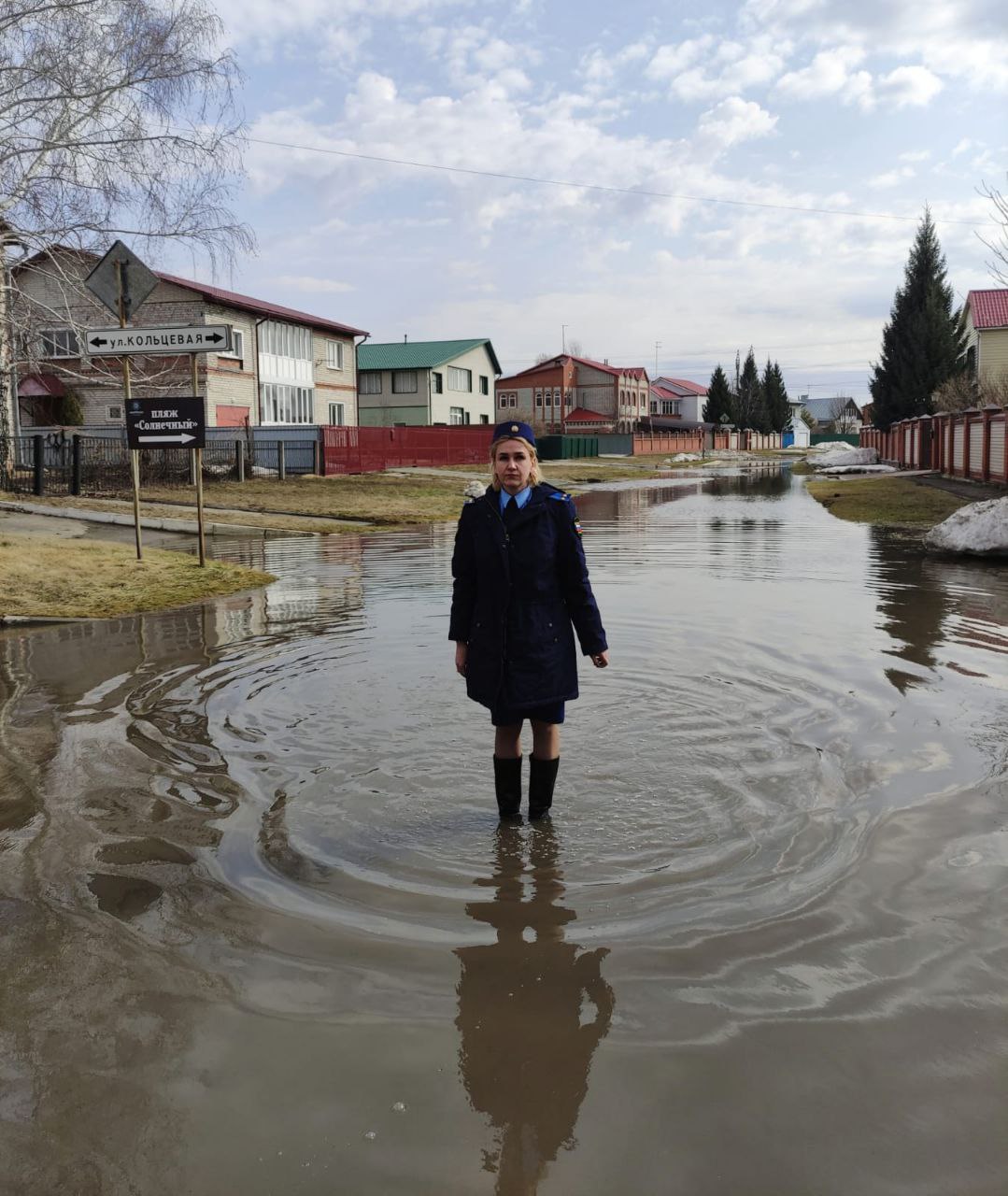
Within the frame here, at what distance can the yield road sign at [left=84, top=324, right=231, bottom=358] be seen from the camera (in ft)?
38.4

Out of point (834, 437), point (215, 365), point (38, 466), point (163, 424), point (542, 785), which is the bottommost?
point (542, 785)

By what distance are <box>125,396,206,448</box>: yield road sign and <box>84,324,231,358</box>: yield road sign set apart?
83 centimetres

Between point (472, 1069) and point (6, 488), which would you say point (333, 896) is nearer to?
point (472, 1069)

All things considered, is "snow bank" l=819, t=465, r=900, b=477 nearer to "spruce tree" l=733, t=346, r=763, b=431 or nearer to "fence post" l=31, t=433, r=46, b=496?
"fence post" l=31, t=433, r=46, b=496

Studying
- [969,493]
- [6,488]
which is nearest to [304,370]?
[6,488]

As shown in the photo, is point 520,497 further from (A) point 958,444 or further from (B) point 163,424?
(A) point 958,444

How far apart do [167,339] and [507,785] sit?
8960 mm

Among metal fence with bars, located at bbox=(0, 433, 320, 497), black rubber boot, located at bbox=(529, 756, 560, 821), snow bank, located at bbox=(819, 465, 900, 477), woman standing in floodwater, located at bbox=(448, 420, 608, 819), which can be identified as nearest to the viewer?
woman standing in floodwater, located at bbox=(448, 420, 608, 819)

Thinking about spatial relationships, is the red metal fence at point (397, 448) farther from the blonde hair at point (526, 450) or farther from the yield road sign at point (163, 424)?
the blonde hair at point (526, 450)

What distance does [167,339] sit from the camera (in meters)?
11.8

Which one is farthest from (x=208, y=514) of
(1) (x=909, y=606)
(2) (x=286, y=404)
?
(2) (x=286, y=404)

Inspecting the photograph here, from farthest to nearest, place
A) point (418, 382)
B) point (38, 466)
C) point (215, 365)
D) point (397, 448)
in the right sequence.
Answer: point (418, 382) → point (397, 448) → point (215, 365) → point (38, 466)

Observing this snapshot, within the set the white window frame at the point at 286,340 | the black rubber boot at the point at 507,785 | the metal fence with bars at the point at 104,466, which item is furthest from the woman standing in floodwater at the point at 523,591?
A: the white window frame at the point at 286,340

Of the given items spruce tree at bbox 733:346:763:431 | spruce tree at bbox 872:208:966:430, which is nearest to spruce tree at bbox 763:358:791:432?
spruce tree at bbox 733:346:763:431
